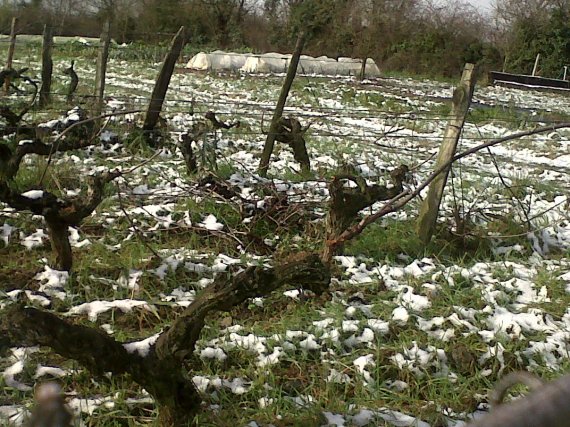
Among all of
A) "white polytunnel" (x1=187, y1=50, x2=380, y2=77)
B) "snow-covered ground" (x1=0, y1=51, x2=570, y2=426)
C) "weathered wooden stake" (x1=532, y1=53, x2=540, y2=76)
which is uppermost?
"weathered wooden stake" (x1=532, y1=53, x2=540, y2=76)

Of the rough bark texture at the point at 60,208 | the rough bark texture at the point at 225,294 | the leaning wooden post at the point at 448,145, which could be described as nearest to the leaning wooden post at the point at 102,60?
the rough bark texture at the point at 60,208

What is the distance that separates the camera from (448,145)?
15.7 feet

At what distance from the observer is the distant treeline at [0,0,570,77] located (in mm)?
28141

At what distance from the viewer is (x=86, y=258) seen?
4.34 meters

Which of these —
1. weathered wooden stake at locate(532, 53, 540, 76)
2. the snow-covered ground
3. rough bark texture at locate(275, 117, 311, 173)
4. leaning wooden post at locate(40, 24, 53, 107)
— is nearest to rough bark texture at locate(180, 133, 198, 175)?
the snow-covered ground

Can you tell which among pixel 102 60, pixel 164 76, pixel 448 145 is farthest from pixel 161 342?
pixel 102 60

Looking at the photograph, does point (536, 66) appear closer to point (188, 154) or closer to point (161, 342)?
point (188, 154)

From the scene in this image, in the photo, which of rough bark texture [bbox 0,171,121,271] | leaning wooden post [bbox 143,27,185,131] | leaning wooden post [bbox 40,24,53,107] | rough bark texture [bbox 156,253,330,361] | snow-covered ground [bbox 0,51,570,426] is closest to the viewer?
rough bark texture [bbox 156,253,330,361]

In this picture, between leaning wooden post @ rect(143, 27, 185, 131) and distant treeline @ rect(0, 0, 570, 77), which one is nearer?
leaning wooden post @ rect(143, 27, 185, 131)

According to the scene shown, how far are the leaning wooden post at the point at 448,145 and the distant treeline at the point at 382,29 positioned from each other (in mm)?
20828

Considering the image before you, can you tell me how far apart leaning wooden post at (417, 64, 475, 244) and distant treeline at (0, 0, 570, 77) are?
20.8 metres

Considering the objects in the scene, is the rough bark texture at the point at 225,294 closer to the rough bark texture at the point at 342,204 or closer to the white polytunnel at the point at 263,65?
the rough bark texture at the point at 342,204

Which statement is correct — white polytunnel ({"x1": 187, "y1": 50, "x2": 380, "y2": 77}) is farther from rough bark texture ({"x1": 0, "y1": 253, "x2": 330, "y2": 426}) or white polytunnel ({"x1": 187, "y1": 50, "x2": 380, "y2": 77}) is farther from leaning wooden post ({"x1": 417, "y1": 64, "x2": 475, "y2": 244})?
rough bark texture ({"x1": 0, "y1": 253, "x2": 330, "y2": 426})

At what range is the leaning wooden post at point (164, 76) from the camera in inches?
267
